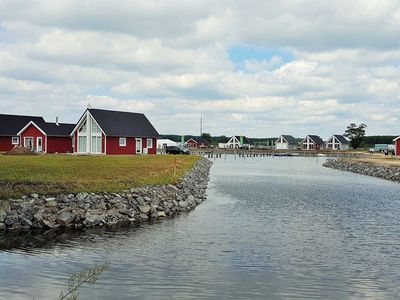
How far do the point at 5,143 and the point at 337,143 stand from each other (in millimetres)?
Result: 116472

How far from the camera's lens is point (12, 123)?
67.0 metres

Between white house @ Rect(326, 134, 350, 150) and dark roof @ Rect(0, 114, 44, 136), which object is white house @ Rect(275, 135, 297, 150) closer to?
white house @ Rect(326, 134, 350, 150)

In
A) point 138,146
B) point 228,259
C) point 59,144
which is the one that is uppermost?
point 59,144

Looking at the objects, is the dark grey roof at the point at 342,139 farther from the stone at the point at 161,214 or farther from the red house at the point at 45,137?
the stone at the point at 161,214

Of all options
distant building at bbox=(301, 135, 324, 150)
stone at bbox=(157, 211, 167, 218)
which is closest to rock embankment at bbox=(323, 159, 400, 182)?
stone at bbox=(157, 211, 167, 218)

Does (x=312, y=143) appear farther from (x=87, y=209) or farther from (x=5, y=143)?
(x=87, y=209)

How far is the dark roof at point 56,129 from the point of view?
62.6 meters

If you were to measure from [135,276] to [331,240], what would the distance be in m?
8.21

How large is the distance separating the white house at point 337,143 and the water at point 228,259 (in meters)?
138

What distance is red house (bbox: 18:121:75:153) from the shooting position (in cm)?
6219

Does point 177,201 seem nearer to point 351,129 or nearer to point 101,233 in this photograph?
point 101,233

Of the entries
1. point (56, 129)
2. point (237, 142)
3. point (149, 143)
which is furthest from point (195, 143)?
point (56, 129)

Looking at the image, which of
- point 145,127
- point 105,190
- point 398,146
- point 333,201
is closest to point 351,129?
point 398,146

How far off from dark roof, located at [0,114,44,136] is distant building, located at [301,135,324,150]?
344 feet
